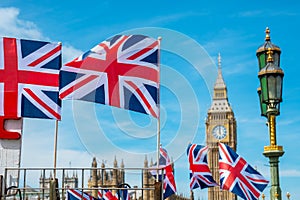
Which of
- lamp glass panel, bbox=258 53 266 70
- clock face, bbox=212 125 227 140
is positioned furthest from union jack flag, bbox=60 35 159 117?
clock face, bbox=212 125 227 140

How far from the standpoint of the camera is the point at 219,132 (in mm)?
117062

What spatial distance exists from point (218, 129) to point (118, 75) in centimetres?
10940

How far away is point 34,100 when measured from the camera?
957 cm

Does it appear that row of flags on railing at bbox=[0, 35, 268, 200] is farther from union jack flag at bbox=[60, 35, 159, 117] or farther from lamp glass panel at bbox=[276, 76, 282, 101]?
lamp glass panel at bbox=[276, 76, 282, 101]

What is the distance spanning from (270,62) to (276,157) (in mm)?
1652

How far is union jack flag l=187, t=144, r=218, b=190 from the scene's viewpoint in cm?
2281

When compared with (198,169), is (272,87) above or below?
above

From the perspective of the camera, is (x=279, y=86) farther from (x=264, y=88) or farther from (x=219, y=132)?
(x=219, y=132)

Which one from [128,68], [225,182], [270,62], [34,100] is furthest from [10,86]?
[225,182]

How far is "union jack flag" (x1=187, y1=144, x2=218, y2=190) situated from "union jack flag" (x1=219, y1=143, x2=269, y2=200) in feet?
13.6

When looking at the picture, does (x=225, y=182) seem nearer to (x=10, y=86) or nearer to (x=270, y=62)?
(x=270, y=62)

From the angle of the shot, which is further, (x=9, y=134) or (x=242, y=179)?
(x=242, y=179)

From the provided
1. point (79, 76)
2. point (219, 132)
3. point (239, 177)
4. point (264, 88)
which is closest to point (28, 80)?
point (79, 76)

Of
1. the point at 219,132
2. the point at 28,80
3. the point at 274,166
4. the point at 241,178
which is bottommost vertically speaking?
the point at 274,166
